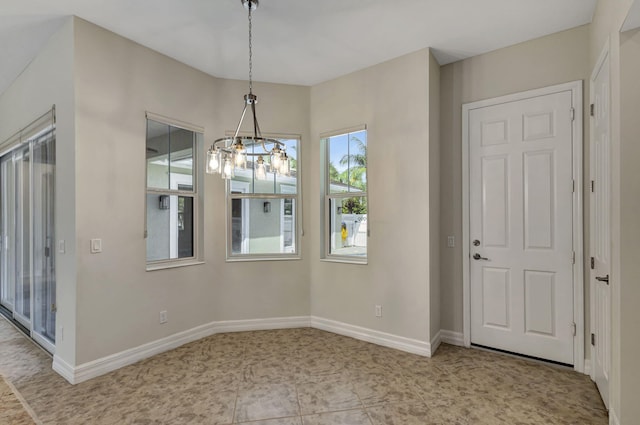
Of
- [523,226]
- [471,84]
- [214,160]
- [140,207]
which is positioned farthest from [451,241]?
[140,207]

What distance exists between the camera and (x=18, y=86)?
147 inches

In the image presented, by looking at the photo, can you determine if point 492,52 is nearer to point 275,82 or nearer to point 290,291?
point 275,82

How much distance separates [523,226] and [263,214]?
2756mm

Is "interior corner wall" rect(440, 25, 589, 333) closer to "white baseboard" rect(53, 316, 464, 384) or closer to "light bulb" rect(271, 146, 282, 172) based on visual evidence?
"white baseboard" rect(53, 316, 464, 384)

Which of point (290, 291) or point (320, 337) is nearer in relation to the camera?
point (320, 337)

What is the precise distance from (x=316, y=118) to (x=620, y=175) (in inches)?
115

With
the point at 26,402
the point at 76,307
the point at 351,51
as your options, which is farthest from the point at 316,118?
the point at 26,402

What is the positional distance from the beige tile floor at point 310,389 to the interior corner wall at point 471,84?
28.1 inches

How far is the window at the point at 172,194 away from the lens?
3348 millimetres

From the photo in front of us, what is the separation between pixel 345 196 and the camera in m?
3.87

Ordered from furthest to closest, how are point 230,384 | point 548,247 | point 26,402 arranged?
1. point 548,247
2. point 230,384
3. point 26,402

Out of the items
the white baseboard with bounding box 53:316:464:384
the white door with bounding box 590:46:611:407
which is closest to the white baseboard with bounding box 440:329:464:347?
the white baseboard with bounding box 53:316:464:384

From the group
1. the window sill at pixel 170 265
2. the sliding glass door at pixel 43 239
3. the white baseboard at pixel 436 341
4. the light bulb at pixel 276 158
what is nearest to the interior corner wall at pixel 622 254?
the white baseboard at pixel 436 341

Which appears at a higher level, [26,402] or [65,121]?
[65,121]
